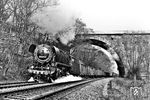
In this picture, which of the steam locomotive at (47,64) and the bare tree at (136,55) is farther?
the bare tree at (136,55)

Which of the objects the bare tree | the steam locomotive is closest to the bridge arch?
the bare tree

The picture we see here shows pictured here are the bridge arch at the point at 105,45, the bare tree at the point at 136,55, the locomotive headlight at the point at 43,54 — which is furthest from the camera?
the bridge arch at the point at 105,45

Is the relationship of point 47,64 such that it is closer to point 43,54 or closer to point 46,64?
point 46,64

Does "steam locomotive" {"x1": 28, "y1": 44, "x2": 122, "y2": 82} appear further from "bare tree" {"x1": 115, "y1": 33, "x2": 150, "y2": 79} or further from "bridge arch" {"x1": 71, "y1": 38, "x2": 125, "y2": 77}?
"bridge arch" {"x1": 71, "y1": 38, "x2": 125, "y2": 77}

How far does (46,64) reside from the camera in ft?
55.9

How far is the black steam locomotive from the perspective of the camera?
1630cm

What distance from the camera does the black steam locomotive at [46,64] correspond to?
16.3 meters

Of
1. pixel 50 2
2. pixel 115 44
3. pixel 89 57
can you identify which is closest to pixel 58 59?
pixel 50 2

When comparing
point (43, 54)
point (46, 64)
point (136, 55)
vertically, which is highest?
point (43, 54)

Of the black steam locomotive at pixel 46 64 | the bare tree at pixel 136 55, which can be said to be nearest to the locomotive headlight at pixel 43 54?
the black steam locomotive at pixel 46 64

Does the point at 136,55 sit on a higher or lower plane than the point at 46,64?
higher

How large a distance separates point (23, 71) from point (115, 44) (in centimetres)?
3508

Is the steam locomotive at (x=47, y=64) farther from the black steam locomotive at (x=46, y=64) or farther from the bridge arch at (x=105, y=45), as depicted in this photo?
the bridge arch at (x=105, y=45)

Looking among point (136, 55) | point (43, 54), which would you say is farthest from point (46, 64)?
point (136, 55)
